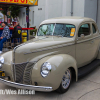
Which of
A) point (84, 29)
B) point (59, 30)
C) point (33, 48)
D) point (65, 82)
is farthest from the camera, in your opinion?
point (84, 29)

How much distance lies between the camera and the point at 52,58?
391 cm

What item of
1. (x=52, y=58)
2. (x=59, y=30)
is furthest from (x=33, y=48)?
(x=59, y=30)

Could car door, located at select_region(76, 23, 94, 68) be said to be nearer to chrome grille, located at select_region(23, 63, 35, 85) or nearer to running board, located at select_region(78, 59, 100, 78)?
running board, located at select_region(78, 59, 100, 78)

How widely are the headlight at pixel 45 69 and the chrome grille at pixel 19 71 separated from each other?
47 centimetres

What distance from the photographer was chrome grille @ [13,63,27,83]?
391cm

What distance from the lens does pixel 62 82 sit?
4.05 meters

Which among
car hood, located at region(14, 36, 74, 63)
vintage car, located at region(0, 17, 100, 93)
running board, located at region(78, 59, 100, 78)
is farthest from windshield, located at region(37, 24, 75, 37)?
running board, located at region(78, 59, 100, 78)

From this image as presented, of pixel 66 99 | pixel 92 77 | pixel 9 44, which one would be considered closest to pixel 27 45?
pixel 66 99

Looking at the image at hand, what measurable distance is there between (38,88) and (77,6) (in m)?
11.8

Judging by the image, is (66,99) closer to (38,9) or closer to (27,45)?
(27,45)

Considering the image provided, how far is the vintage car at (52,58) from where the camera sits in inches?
147

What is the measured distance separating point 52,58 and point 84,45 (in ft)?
5.48

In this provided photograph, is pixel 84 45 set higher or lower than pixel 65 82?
higher

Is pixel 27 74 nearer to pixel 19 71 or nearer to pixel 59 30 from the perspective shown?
pixel 19 71
